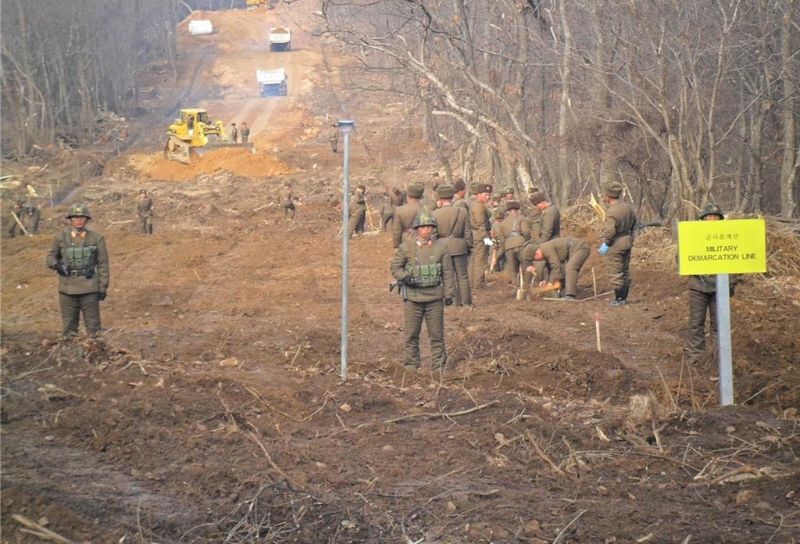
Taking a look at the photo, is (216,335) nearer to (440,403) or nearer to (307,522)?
(440,403)

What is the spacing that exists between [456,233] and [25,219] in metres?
17.6

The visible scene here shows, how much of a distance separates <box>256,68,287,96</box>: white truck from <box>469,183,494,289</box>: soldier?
51.0m

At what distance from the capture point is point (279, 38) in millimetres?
81188

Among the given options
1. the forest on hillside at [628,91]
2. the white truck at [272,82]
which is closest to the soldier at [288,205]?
the forest on hillside at [628,91]

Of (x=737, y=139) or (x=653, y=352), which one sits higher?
(x=737, y=139)

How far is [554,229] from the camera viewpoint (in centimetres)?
1667

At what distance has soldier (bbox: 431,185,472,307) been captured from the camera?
1492 cm

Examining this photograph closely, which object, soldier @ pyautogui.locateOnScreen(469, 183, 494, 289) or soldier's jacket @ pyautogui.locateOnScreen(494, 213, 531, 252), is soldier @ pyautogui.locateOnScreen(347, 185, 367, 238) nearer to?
soldier @ pyautogui.locateOnScreen(469, 183, 494, 289)

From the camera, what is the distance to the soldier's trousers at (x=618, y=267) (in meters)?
15.0

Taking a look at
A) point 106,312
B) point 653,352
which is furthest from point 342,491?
point 106,312

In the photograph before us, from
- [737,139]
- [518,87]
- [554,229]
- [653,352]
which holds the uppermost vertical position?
[518,87]

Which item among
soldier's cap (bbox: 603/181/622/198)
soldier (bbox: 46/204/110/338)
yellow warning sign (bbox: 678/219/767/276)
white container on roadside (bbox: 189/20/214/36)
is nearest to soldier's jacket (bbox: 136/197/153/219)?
soldier (bbox: 46/204/110/338)

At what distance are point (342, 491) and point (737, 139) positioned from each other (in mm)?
19640

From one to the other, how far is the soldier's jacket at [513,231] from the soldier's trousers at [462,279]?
1.88 meters
